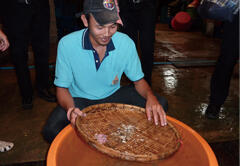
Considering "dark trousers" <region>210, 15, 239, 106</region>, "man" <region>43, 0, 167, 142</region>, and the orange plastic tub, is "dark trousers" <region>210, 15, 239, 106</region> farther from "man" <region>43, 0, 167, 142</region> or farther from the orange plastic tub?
the orange plastic tub

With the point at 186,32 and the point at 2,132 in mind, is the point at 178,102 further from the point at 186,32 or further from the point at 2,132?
the point at 186,32

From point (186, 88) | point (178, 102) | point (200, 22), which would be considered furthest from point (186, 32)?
point (178, 102)

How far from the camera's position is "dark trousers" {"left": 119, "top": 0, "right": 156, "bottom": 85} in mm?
1892

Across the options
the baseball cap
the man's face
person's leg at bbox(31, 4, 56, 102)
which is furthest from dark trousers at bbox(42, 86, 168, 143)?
person's leg at bbox(31, 4, 56, 102)

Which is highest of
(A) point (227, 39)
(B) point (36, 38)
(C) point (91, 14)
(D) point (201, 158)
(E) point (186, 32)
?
(C) point (91, 14)

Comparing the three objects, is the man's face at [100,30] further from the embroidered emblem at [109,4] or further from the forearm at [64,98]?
the forearm at [64,98]

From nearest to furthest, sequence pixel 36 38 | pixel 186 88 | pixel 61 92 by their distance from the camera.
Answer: pixel 61 92 < pixel 36 38 < pixel 186 88

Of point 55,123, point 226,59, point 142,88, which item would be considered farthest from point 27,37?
point 226,59

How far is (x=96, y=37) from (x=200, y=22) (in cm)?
770

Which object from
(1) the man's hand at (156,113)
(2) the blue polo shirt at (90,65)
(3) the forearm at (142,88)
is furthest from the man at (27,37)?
(1) the man's hand at (156,113)

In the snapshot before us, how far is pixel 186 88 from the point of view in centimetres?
262

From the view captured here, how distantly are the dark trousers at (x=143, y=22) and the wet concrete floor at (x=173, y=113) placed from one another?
0.63m

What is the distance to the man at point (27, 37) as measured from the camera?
5.49ft

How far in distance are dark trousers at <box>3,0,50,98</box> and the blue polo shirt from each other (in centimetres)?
80
